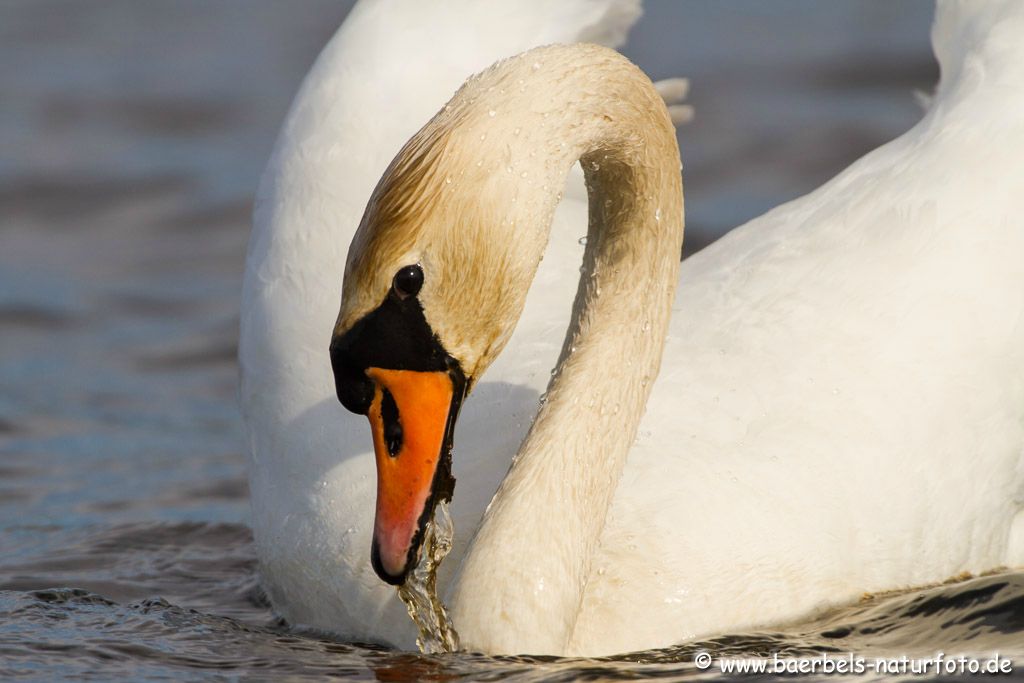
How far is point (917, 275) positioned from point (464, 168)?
6.26 ft

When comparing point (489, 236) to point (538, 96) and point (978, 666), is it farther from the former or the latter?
point (978, 666)

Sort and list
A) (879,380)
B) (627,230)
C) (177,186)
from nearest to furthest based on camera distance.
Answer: (627,230), (879,380), (177,186)

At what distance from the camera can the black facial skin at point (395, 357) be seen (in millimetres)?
4422

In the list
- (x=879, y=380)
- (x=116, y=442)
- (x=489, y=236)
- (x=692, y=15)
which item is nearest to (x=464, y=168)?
(x=489, y=236)

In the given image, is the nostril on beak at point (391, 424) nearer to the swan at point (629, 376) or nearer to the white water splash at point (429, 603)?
the swan at point (629, 376)

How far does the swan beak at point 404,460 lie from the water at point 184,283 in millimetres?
453

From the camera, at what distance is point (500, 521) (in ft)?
16.3

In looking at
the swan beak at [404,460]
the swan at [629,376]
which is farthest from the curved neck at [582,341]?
the swan beak at [404,460]

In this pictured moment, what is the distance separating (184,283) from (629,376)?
5.25 metres

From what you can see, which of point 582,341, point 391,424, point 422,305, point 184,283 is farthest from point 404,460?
point 184,283

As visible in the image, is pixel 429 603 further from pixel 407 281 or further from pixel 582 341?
pixel 407 281

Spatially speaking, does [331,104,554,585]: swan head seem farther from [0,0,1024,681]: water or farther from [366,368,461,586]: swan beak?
[0,0,1024,681]: water

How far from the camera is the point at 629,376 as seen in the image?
5.20 meters

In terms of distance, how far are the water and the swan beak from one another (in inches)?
17.8
